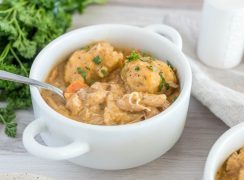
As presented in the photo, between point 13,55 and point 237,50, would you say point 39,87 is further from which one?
point 237,50

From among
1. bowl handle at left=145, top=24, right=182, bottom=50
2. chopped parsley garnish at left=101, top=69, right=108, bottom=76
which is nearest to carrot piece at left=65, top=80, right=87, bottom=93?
chopped parsley garnish at left=101, top=69, right=108, bottom=76

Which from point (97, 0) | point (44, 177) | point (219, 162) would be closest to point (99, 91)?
point (44, 177)

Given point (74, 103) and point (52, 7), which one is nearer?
point (74, 103)

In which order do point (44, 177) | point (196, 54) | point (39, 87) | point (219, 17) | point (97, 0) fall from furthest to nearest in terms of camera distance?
point (97, 0), point (196, 54), point (219, 17), point (39, 87), point (44, 177)

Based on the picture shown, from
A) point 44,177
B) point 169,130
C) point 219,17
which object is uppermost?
point 219,17

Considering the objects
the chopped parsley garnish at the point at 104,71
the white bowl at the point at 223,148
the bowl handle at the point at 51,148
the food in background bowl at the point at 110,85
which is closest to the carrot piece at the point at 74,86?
the food in background bowl at the point at 110,85
